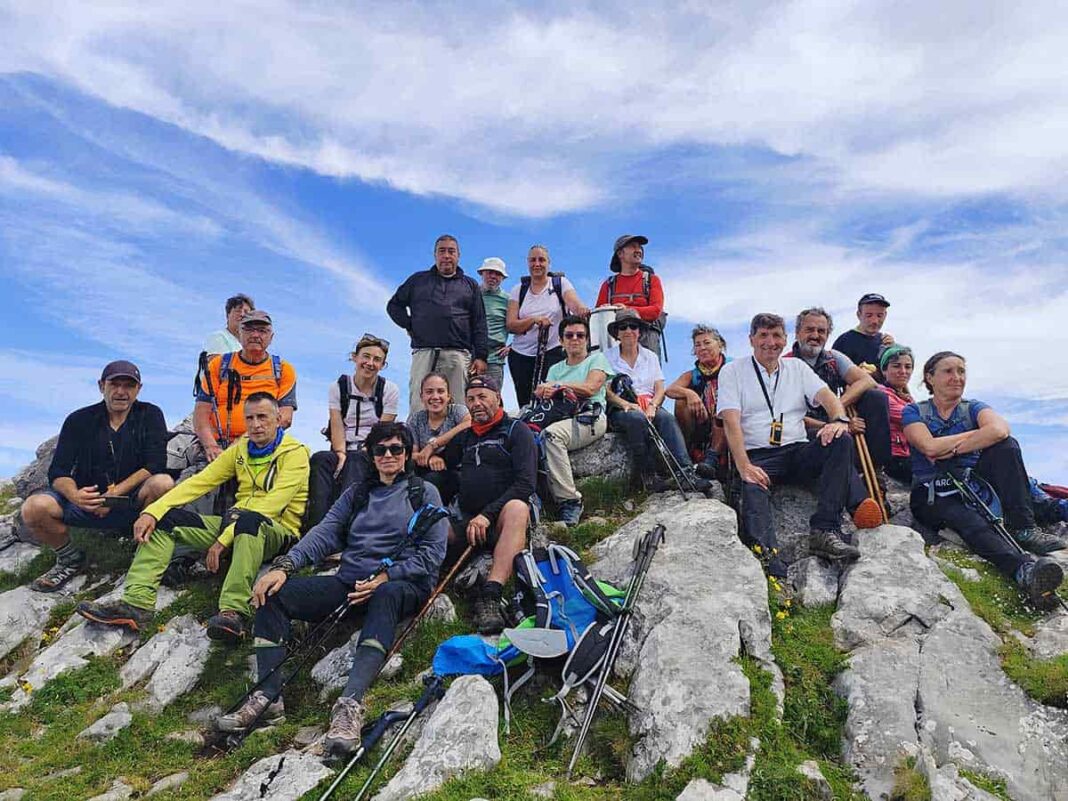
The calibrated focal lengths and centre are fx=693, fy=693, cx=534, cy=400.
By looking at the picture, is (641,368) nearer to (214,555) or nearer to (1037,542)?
(1037,542)

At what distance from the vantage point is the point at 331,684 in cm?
852

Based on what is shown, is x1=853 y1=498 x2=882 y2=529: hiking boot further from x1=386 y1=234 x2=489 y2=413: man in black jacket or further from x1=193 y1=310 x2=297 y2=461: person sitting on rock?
x1=193 y1=310 x2=297 y2=461: person sitting on rock

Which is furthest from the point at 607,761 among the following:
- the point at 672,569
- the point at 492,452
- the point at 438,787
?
the point at 492,452

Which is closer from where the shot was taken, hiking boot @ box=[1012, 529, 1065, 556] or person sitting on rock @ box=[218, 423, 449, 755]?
person sitting on rock @ box=[218, 423, 449, 755]

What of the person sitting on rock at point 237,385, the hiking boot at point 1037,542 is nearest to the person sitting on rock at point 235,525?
the person sitting on rock at point 237,385

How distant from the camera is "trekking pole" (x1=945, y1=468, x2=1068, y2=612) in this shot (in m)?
9.50

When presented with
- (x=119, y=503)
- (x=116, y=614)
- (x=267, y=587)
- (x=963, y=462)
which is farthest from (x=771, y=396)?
(x=119, y=503)

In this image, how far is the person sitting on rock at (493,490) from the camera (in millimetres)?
8852

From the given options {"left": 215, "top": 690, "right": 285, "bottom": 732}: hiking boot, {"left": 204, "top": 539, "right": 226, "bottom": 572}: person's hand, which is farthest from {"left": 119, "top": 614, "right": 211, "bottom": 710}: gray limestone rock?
{"left": 215, "top": 690, "right": 285, "bottom": 732}: hiking boot

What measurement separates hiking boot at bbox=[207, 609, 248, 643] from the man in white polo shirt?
7084mm

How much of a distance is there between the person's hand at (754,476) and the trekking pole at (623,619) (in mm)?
1522

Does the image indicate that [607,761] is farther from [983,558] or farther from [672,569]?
[983,558]

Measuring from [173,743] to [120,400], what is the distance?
5.83 metres

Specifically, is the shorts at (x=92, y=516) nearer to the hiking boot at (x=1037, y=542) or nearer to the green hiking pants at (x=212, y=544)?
the green hiking pants at (x=212, y=544)
